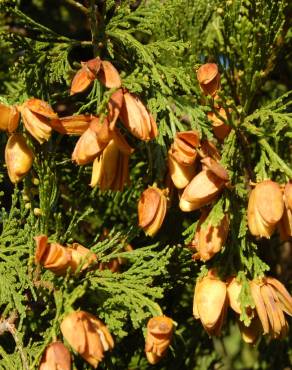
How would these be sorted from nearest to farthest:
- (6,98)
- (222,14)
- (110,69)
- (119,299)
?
1. (110,69)
2. (119,299)
3. (6,98)
4. (222,14)

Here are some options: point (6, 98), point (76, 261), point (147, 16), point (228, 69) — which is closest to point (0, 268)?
point (76, 261)

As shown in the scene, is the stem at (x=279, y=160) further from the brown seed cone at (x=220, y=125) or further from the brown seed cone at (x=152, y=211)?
the brown seed cone at (x=152, y=211)

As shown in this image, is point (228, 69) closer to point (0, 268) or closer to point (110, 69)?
point (110, 69)

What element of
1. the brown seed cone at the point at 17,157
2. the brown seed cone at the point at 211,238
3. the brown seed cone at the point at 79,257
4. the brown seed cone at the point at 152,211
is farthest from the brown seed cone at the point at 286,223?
the brown seed cone at the point at 17,157

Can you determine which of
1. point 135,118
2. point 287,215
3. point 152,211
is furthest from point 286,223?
point 135,118

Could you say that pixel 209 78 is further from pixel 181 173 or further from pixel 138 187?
pixel 138 187

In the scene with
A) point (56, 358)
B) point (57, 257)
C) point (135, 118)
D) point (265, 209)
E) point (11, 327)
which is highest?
point (135, 118)

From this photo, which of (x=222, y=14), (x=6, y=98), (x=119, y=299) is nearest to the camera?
(x=119, y=299)

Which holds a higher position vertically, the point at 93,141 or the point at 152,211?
the point at 93,141
